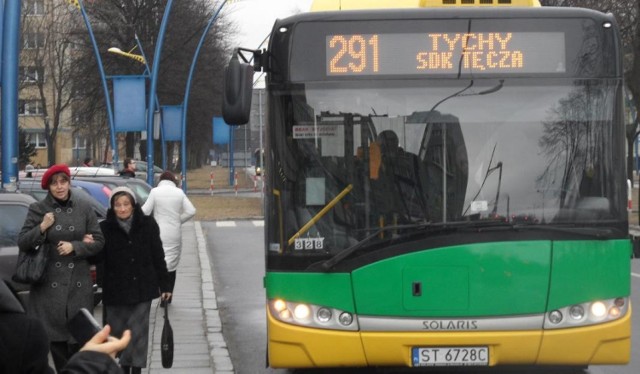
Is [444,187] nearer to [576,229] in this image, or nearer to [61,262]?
[576,229]

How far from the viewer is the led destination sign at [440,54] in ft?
→ 28.5

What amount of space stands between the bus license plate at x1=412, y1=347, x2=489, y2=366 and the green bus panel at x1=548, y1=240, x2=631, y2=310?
554 mm

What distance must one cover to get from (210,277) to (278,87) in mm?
10322

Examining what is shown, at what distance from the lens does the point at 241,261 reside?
22953 millimetres

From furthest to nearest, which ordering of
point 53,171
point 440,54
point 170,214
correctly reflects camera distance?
point 170,214 → point 440,54 → point 53,171

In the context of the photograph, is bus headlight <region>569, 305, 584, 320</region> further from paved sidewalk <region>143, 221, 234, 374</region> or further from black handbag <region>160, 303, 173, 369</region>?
paved sidewalk <region>143, 221, 234, 374</region>

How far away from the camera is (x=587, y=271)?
8516mm

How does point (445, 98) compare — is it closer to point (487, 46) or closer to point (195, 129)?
point (487, 46)

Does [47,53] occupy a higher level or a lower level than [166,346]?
higher

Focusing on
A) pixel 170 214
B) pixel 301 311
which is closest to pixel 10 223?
pixel 170 214

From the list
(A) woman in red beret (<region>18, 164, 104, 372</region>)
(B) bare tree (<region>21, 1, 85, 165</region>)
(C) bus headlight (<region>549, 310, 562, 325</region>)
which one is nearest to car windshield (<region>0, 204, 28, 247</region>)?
(A) woman in red beret (<region>18, 164, 104, 372</region>)

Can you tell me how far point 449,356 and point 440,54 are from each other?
2.01 metres

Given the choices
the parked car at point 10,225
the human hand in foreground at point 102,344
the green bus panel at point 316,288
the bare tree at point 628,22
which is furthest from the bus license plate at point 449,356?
the bare tree at point 628,22

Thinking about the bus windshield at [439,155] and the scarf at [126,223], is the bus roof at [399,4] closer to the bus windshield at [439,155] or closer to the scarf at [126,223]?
the bus windshield at [439,155]
